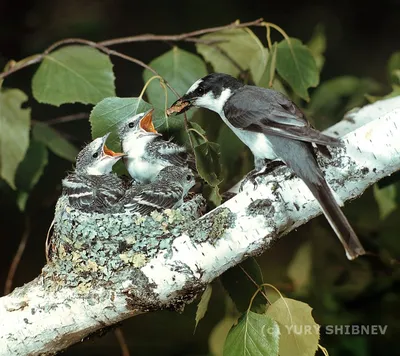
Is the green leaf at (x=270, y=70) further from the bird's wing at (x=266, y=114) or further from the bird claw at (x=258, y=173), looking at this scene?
the bird claw at (x=258, y=173)

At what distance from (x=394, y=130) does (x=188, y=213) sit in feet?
2.34

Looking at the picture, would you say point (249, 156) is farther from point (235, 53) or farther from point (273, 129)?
point (273, 129)

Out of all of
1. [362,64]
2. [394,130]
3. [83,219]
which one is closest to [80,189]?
[83,219]

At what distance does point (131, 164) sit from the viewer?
2.80 m

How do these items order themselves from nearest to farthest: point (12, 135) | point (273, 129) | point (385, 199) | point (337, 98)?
point (273, 129)
point (12, 135)
point (385, 199)
point (337, 98)

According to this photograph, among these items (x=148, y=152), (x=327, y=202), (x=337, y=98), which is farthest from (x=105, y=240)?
(x=337, y=98)

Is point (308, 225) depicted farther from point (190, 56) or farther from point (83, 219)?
point (83, 219)

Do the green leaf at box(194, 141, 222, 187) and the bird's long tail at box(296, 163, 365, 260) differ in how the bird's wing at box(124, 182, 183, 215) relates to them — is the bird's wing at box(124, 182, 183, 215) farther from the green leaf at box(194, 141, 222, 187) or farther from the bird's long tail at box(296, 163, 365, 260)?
the bird's long tail at box(296, 163, 365, 260)

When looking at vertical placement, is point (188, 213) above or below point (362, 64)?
above

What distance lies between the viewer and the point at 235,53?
2.94 m

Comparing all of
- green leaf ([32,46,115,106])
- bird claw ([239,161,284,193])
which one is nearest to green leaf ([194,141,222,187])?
bird claw ([239,161,284,193])

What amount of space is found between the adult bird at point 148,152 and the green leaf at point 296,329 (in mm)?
749

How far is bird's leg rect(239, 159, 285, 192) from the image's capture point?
229 cm

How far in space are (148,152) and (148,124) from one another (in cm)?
10
